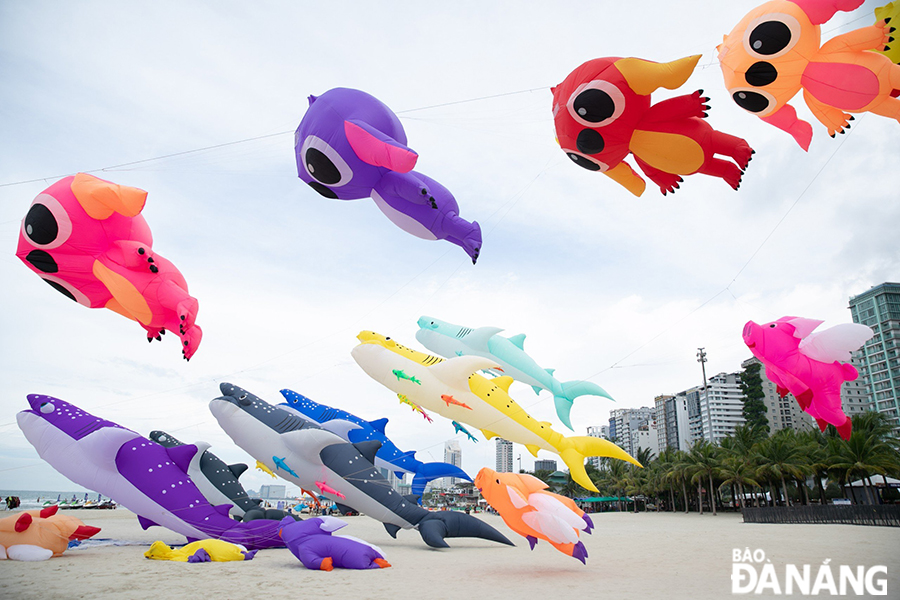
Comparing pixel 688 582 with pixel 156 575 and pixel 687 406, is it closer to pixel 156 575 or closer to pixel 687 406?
A: pixel 156 575

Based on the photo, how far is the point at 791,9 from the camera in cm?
621

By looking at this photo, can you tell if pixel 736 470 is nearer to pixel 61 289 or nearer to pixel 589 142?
pixel 589 142

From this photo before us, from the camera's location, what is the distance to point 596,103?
21.3ft

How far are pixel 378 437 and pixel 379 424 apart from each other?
1.89 feet

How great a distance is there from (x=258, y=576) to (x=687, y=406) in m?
126

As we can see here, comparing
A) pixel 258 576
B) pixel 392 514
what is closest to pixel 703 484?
pixel 392 514

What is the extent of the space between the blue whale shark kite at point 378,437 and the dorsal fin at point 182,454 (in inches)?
155

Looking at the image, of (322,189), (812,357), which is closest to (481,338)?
(322,189)

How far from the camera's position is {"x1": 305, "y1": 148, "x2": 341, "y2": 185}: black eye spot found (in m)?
7.56

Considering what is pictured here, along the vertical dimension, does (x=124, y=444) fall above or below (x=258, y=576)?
above

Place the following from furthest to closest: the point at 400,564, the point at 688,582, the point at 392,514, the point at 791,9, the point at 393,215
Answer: the point at 392,514, the point at 400,564, the point at 393,215, the point at 688,582, the point at 791,9

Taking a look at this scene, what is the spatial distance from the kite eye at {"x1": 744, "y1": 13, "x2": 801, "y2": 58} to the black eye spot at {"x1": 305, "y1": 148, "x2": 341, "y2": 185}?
5.56 metres

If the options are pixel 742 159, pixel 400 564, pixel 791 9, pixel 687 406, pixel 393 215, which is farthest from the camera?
pixel 687 406

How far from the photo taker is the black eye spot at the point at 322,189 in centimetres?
812
